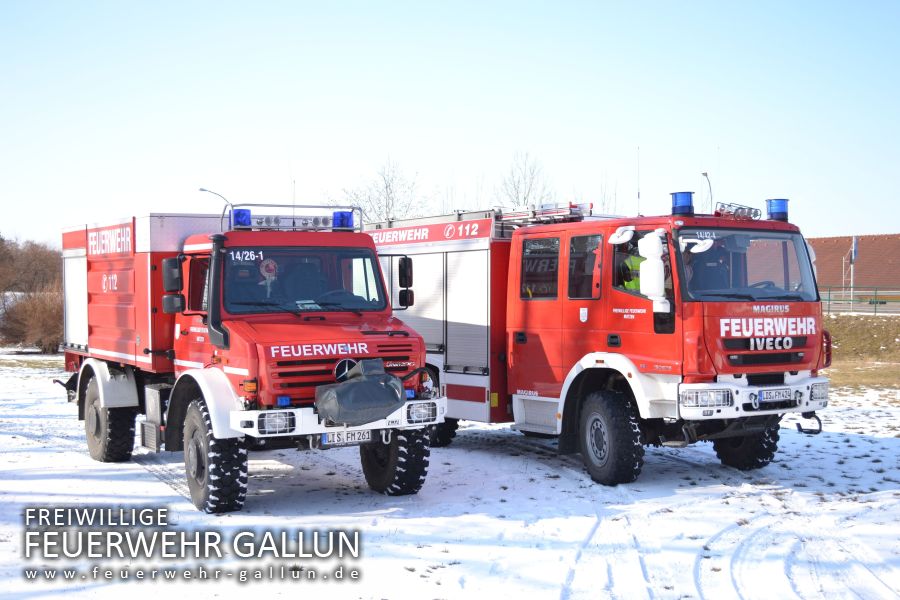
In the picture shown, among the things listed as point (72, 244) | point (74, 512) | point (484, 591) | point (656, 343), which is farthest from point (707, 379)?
point (72, 244)

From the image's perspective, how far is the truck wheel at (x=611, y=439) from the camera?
32.3 feet

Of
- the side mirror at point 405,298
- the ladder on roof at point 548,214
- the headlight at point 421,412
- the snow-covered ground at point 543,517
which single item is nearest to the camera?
the snow-covered ground at point 543,517

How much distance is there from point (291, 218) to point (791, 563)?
5.77 metres

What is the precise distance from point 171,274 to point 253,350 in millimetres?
1581

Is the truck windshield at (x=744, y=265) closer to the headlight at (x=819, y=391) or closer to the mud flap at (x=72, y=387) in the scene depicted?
the headlight at (x=819, y=391)

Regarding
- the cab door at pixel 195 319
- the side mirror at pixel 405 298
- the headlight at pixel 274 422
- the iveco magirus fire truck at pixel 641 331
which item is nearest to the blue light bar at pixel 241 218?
the cab door at pixel 195 319

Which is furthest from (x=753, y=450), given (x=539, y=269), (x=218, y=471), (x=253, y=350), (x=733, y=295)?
(x=218, y=471)

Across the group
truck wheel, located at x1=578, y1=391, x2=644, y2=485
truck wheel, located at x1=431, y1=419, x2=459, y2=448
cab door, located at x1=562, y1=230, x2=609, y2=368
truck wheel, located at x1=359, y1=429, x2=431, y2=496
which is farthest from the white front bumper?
truck wheel, located at x1=431, y1=419, x2=459, y2=448

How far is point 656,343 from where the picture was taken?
9.59 metres

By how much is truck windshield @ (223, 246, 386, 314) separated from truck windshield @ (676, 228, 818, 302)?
319 centimetres

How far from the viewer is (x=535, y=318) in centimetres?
1125

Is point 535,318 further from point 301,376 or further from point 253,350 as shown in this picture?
point 253,350

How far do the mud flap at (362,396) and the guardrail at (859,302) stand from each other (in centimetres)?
2899

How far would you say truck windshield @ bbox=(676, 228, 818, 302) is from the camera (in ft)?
31.1
